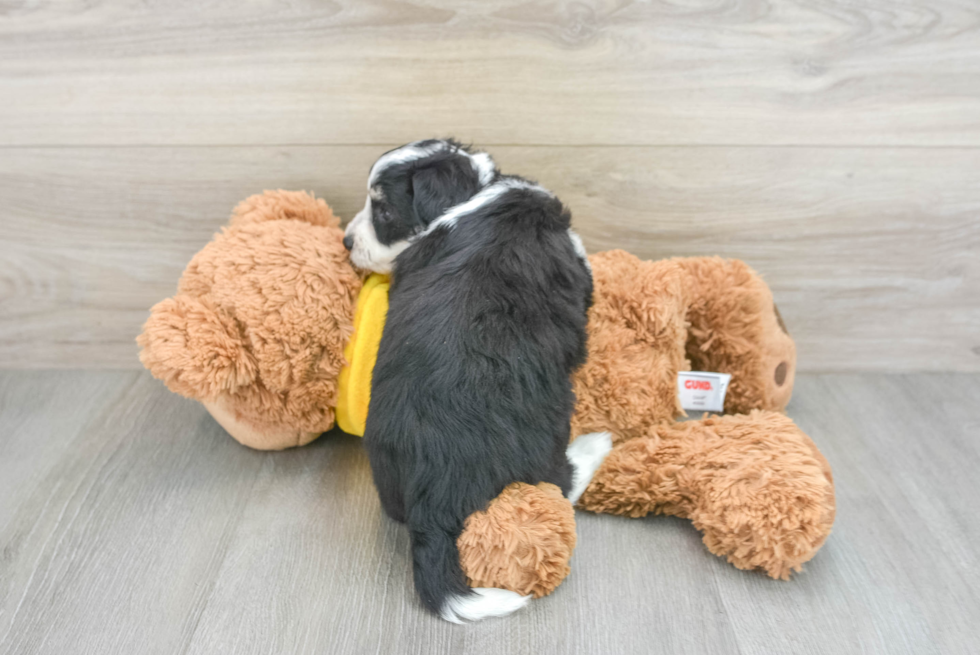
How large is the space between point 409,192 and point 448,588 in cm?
69

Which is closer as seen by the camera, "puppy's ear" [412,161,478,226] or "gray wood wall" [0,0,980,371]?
"puppy's ear" [412,161,478,226]

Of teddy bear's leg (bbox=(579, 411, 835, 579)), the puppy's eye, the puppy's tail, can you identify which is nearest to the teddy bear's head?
the puppy's eye

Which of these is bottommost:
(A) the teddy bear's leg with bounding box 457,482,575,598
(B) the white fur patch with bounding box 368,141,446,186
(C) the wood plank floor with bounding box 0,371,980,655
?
(C) the wood plank floor with bounding box 0,371,980,655

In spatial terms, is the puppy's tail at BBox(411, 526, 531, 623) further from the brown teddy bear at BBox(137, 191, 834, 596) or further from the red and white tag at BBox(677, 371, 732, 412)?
the red and white tag at BBox(677, 371, 732, 412)

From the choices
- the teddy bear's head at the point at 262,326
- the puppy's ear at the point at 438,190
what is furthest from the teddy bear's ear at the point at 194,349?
the puppy's ear at the point at 438,190

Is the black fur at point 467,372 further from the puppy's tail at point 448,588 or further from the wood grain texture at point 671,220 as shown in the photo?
the wood grain texture at point 671,220

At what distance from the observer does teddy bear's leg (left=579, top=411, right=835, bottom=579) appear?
109 centimetres

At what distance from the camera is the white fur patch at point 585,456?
1.23m

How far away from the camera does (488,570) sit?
3.40 feet

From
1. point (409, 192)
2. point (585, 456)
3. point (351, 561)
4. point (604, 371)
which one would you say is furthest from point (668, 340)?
point (351, 561)

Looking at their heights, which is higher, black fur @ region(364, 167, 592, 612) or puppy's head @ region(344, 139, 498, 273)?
puppy's head @ region(344, 139, 498, 273)

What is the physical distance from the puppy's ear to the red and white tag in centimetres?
60

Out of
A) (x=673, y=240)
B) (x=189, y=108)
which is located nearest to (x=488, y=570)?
(x=673, y=240)

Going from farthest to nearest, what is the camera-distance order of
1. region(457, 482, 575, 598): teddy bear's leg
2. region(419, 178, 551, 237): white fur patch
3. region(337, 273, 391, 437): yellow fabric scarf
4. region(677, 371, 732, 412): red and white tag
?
region(677, 371, 732, 412): red and white tag < region(337, 273, 391, 437): yellow fabric scarf < region(419, 178, 551, 237): white fur patch < region(457, 482, 575, 598): teddy bear's leg
